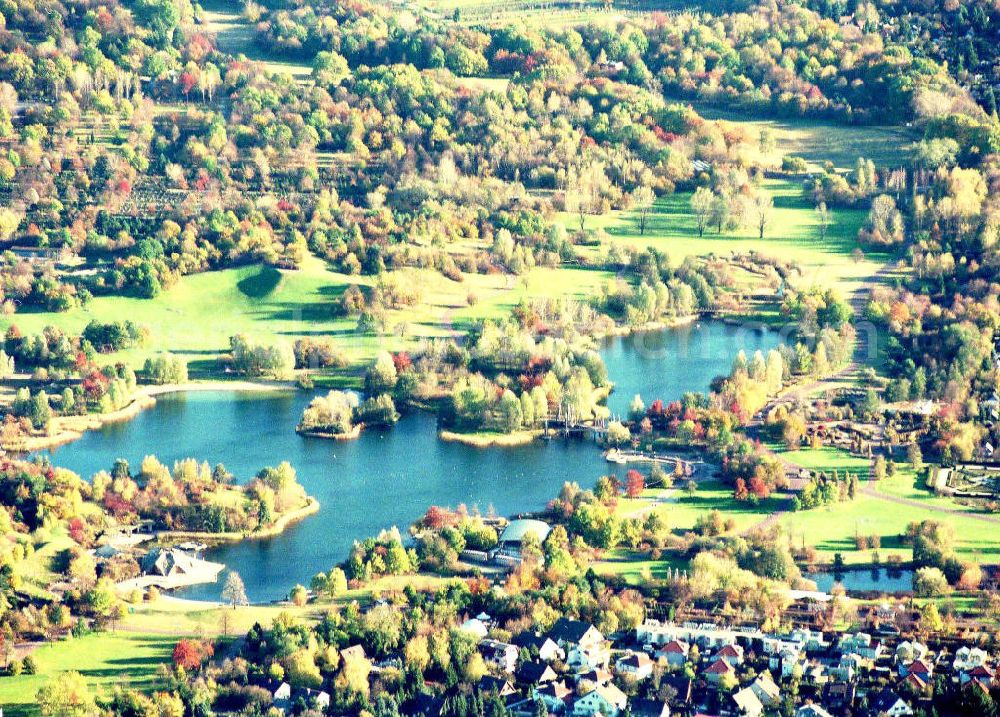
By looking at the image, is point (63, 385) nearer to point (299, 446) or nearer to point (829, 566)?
point (299, 446)

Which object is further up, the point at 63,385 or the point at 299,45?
the point at 299,45

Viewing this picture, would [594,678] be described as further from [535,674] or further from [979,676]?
[979,676]

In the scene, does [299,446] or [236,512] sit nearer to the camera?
[236,512]

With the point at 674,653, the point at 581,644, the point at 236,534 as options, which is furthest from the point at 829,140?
the point at 581,644

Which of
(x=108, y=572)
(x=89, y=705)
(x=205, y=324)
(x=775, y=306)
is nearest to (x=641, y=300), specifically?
(x=775, y=306)

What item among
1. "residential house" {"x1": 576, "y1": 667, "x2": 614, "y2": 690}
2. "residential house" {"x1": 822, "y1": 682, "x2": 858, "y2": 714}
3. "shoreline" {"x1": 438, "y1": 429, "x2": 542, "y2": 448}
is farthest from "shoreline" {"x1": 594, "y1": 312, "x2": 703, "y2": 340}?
"residential house" {"x1": 822, "y1": 682, "x2": 858, "y2": 714}

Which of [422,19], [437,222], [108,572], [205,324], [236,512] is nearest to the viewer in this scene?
[108,572]
